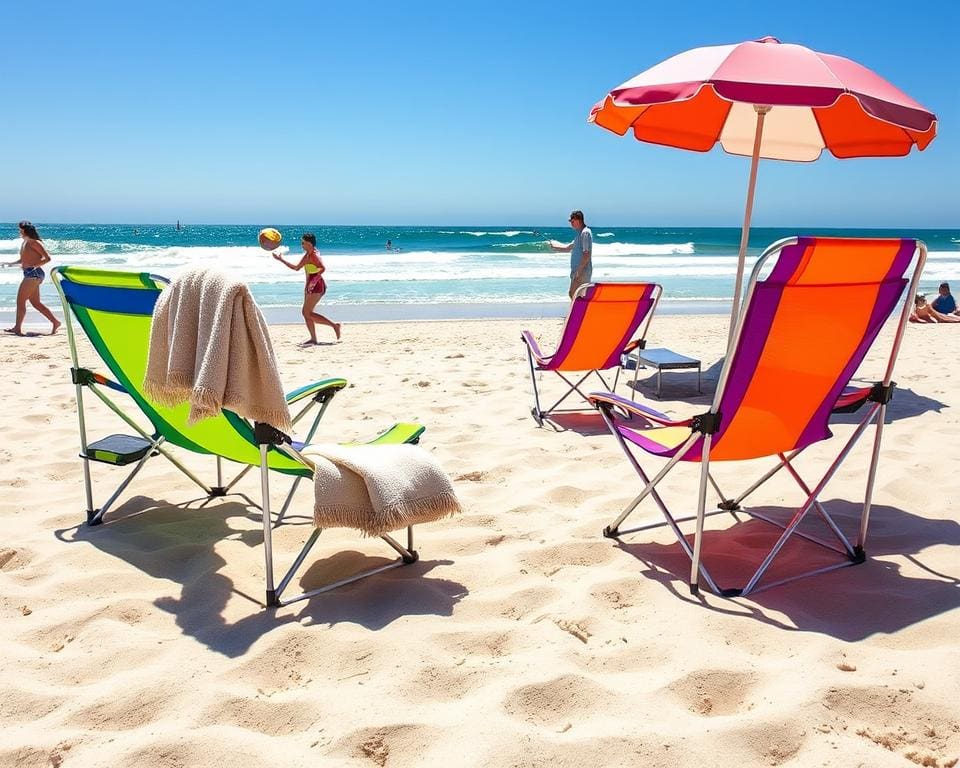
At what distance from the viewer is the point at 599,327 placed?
488 centimetres

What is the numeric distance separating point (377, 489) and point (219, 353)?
0.62 meters

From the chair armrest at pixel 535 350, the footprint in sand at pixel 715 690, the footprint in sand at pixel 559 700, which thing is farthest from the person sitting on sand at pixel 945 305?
the footprint in sand at pixel 559 700

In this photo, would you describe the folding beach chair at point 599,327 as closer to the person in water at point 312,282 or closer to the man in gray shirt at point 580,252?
the man in gray shirt at point 580,252

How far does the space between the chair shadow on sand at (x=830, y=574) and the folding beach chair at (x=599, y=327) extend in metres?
1.79

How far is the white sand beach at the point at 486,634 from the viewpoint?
1.79 metres

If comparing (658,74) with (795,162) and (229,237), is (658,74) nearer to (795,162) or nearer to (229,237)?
(795,162)

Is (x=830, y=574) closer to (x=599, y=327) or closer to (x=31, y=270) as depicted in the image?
(x=599, y=327)

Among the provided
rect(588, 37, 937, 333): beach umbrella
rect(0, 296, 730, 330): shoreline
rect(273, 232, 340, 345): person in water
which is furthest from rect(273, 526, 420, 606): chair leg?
rect(0, 296, 730, 330): shoreline

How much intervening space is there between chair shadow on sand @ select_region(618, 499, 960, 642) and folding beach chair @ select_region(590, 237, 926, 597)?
66 millimetres

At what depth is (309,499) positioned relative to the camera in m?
3.44

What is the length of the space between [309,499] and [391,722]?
5.59ft

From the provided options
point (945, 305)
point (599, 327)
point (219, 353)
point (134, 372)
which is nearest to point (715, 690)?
point (219, 353)

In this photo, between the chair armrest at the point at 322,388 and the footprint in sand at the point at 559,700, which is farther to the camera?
the chair armrest at the point at 322,388

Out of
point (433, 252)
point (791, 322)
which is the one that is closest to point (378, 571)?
point (791, 322)
